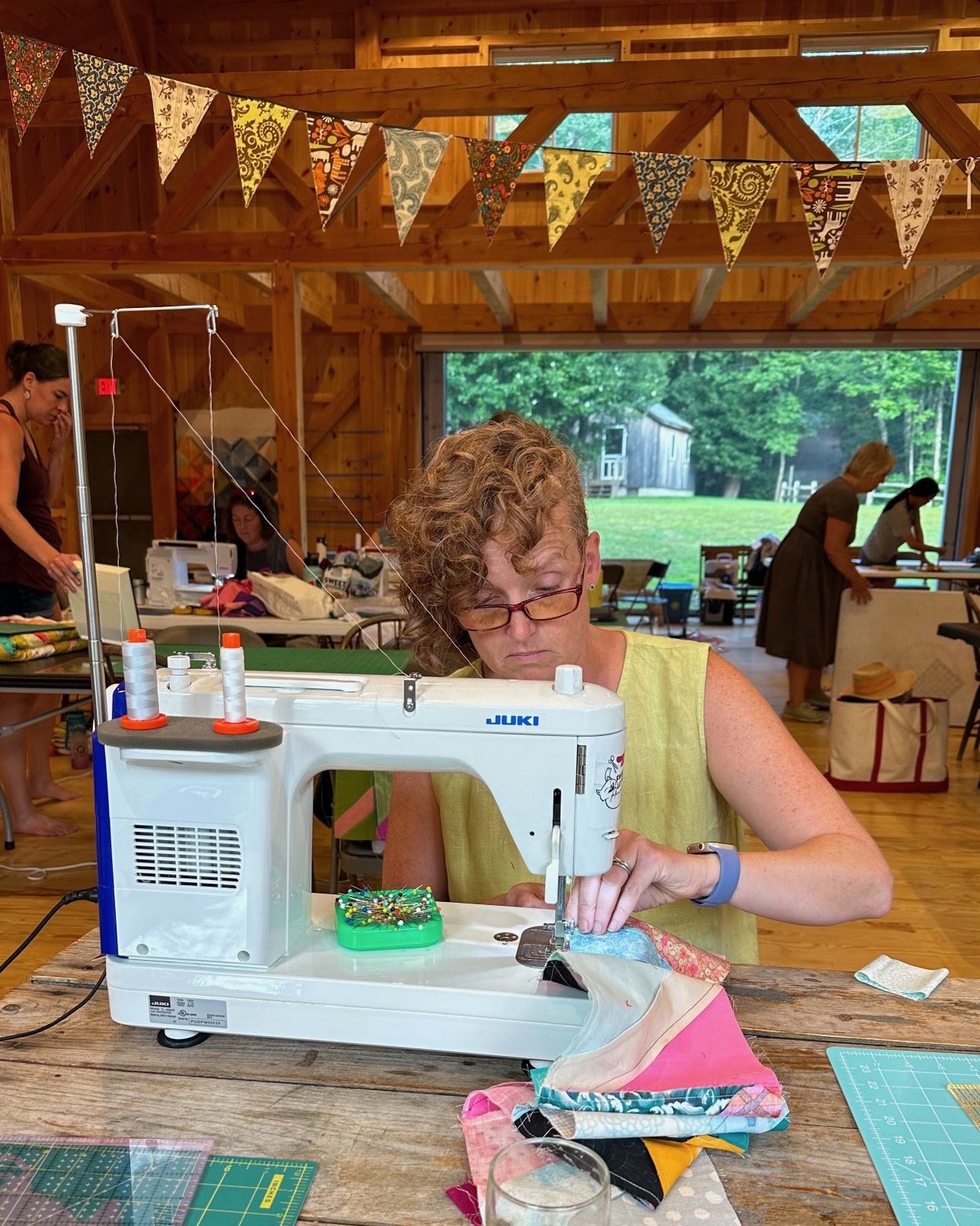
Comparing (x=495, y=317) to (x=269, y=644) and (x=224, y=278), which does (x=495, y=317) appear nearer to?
(x=224, y=278)

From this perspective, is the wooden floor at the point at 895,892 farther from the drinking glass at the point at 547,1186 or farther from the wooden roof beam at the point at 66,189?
the wooden roof beam at the point at 66,189

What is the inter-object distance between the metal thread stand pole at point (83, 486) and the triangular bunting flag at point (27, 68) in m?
2.67

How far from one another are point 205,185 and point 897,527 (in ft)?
15.0

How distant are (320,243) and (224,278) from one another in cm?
328

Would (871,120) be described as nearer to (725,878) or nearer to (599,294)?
(599,294)

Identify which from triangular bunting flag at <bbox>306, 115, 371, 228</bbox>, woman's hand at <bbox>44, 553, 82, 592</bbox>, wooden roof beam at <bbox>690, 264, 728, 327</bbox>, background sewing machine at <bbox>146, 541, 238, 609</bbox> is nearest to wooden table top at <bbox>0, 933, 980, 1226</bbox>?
woman's hand at <bbox>44, 553, 82, 592</bbox>

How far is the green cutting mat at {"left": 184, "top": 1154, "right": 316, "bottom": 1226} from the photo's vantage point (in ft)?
2.33

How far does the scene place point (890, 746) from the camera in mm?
4000

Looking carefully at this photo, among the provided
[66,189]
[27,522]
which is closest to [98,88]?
[27,522]

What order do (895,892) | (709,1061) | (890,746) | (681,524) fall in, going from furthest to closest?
(681,524) → (890,746) → (895,892) → (709,1061)

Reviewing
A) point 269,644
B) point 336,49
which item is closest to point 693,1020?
point 269,644

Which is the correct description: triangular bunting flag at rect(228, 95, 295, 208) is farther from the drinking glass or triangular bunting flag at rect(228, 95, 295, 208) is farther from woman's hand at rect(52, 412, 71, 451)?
the drinking glass

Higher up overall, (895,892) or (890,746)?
(890,746)

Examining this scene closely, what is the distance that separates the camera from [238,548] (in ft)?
16.1
